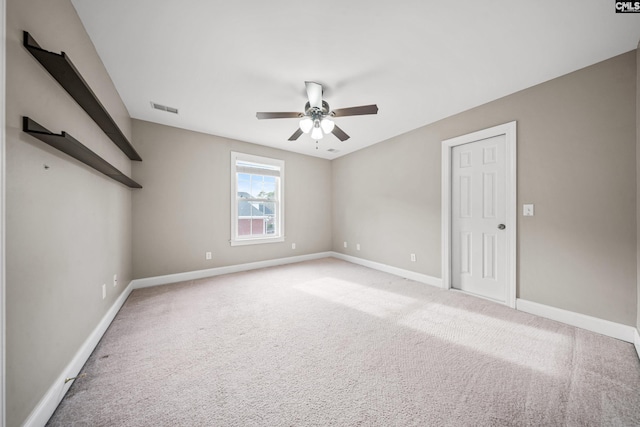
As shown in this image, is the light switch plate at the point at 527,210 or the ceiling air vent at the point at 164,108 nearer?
the light switch plate at the point at 527,210

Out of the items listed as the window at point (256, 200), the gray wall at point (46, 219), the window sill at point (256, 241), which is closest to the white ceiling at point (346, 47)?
the gray wall at point (46, 219)

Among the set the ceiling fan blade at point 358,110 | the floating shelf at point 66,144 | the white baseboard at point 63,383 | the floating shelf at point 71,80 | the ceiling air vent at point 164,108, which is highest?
the ceiling air vent at point 164,108

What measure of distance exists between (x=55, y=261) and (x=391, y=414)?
2136 millimetres

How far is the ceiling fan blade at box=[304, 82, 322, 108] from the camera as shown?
2313 millimetres

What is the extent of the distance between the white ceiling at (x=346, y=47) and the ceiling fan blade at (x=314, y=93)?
87 mm

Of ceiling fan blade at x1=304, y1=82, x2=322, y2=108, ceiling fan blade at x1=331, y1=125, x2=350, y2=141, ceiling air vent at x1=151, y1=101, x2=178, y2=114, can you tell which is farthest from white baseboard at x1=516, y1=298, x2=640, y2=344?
ceiling air vent at x1=151, y1=101, x2=178, y2=114

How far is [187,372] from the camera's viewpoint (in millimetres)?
1532

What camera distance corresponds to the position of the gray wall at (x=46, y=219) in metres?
1.00

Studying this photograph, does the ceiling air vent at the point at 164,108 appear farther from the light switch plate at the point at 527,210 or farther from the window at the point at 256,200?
the light switch plate at the point at 527,210

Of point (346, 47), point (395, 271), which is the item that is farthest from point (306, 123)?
point (395, 271)

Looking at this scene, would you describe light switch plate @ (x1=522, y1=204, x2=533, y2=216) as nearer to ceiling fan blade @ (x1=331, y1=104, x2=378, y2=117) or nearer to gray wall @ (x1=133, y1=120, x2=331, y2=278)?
ceiling fan blade @ (x1=331, y1=104, x2=378, y2=117)

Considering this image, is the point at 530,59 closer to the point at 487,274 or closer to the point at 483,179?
the point at 483,179

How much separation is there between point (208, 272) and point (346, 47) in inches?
147

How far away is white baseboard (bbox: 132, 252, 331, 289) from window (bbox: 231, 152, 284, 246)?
0.43 m
